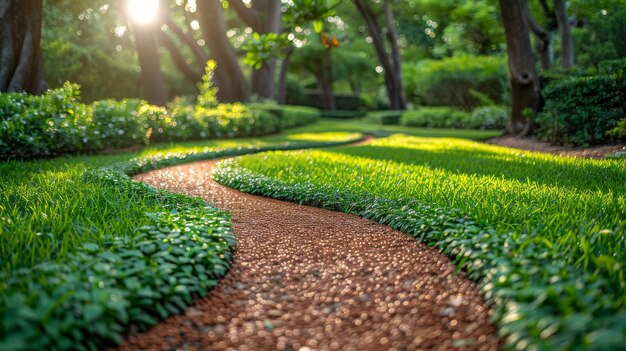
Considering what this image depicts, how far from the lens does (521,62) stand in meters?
10.9

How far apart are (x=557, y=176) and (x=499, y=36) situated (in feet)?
62.9

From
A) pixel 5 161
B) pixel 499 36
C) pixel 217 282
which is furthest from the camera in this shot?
pixel 499 36

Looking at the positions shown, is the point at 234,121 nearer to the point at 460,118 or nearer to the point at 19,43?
the point at 19,43

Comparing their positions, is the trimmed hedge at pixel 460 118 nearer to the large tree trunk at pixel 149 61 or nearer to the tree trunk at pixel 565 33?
the tree trunk at pixel 565 33

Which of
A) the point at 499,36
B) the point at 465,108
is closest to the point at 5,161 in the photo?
the point at 465,108

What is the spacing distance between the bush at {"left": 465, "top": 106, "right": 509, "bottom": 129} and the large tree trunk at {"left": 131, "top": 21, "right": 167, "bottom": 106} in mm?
10952

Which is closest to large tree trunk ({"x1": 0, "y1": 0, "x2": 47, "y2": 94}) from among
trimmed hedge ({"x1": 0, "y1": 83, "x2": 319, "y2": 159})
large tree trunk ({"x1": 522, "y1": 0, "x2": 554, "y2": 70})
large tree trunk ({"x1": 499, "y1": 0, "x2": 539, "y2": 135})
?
trimmed hedge ({"x1": 0, "y1": 83, "x2": 319, "y2": 159})

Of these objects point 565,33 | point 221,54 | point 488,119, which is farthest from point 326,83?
Answer: point 565,33

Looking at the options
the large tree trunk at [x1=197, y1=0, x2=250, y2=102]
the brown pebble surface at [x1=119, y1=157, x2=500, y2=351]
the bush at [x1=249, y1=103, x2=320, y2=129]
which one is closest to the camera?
the brown pebble surface at [x1=119, y1=157, x2=500, y2=351]

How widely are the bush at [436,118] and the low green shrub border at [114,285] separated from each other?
49.8 ft

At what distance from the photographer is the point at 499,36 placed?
73.4ft

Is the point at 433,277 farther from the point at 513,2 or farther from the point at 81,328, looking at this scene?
the point at 513,2

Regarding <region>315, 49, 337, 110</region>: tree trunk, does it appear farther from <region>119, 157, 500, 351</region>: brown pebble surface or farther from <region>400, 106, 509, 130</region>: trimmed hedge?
<region>119, 157, 500, 351</region>: brown pebble surface

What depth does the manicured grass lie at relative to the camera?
2.16 m
